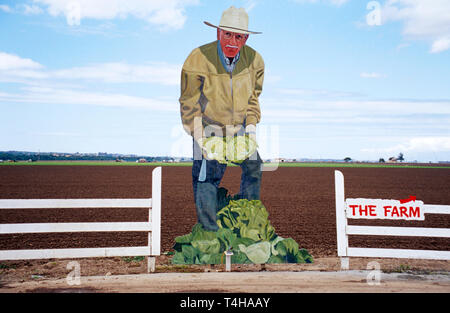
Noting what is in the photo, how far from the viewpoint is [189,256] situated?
17.4 feet

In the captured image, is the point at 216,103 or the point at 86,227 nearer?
the point at 86,227

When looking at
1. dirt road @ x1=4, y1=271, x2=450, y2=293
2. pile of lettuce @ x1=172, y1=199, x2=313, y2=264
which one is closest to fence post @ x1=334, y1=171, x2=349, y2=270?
dirt road @ x1=4, y1=271, x2=450, y2=293

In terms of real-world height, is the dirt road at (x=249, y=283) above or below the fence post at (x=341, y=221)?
below

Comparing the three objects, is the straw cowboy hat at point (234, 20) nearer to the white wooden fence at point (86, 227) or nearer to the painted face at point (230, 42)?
the painted face at point (230, 42)

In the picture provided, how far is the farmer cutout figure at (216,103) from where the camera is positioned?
553cm

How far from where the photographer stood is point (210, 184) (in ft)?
18.4

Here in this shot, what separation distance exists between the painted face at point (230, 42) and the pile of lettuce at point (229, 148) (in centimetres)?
134

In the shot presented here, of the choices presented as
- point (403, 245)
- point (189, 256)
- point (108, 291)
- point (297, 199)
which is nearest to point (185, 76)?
point (189, 256)

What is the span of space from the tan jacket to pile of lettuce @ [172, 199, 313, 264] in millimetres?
1308

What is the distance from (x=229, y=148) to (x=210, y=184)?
2.11 feet

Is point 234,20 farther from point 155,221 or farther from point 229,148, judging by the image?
point 155,221

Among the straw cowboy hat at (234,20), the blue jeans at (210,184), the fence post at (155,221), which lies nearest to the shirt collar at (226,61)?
the straw cowboy hat at (234,20)

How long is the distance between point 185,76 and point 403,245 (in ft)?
21.4

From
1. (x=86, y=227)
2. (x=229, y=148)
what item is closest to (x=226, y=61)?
(x=229, y=148)
